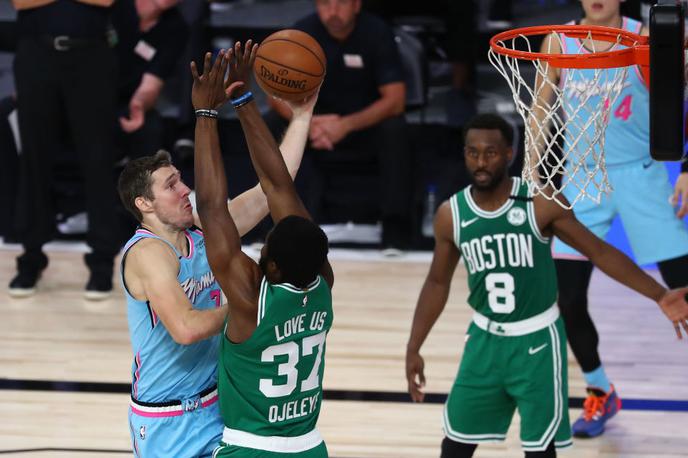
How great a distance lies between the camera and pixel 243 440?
3.48m

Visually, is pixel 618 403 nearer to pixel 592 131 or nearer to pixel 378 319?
pixel 592 131

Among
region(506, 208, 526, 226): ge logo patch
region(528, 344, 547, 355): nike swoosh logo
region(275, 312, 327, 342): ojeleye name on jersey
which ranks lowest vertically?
region(528, 344, 547, 355): nike swoosh logo

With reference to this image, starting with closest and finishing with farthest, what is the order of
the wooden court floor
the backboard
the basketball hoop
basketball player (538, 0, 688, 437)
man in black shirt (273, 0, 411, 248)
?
the backboard → the basketball hoop → basketball player (538, 0, 688, 437) → the wooden court floor → man in black shirt (273, 0, 411, 248)

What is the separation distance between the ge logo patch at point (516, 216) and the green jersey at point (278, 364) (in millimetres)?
1052

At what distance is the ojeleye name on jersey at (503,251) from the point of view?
4.33 m

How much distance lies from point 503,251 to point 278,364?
3.98ft

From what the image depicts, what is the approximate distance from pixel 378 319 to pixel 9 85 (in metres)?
3.85

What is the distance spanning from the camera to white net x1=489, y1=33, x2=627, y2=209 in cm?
400

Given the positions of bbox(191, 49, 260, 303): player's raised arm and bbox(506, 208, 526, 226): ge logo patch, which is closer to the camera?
bbox(191, 49, 260, 303): player's raised arm

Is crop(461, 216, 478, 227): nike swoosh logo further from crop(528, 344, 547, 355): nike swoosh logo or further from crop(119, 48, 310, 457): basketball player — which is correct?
crop(119, 48, 310, 457): basketball player

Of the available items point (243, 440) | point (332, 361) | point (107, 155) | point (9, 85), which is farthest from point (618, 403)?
point (9, 85)

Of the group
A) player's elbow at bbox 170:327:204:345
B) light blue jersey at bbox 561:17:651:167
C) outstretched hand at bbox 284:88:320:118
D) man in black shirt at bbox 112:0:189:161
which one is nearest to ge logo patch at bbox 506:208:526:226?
outstretched hand at bbox 284:88:320:118

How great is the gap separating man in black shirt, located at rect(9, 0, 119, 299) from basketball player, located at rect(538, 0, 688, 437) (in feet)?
10.3

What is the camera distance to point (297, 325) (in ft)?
11.3
